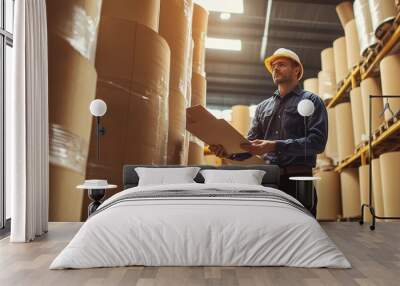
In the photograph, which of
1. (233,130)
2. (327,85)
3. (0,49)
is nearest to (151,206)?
(233,130)

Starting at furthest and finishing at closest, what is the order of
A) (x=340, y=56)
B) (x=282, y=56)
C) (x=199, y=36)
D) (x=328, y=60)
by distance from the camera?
(x=328, y=60)
(x=340, y=56)
(x=199, y=36)
(x=282, y=56)

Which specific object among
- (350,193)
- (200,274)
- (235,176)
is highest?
(235,176)

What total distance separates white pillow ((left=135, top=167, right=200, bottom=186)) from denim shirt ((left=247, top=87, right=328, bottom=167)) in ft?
3.16

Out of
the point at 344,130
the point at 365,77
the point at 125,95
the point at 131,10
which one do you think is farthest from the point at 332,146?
the point at 131,10

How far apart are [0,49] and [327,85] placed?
4.41 metres

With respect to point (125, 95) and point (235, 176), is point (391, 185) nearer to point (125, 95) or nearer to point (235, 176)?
point (235, 176)

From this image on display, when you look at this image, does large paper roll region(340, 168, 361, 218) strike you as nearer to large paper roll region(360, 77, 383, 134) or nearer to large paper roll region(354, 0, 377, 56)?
large paper roll region(360, 77, 383, 134)

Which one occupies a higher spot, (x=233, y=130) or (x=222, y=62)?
(x=222, y=62)

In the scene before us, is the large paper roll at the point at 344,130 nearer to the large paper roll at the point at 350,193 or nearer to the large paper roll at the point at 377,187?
the large paper roll at the point at 350,193

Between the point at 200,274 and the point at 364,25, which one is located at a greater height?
the point at 364,25

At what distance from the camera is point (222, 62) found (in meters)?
5.91

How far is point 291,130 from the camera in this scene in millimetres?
5008

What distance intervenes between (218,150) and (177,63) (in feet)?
4.00

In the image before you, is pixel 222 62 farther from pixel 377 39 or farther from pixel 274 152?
pixel 377 39
